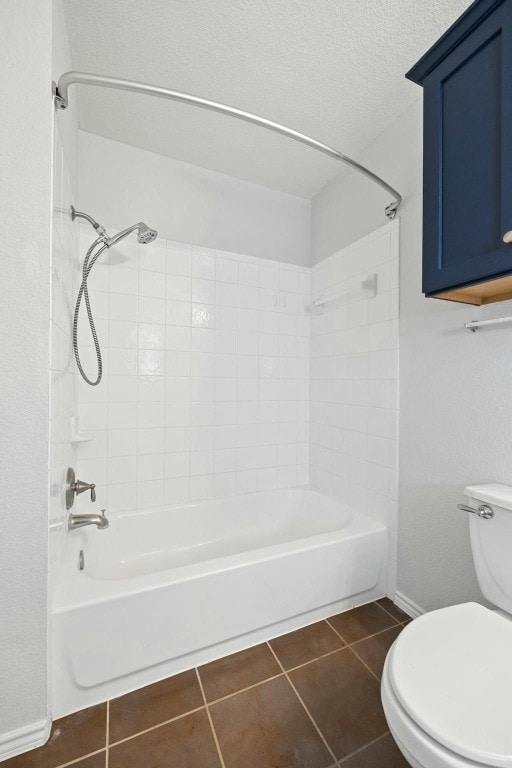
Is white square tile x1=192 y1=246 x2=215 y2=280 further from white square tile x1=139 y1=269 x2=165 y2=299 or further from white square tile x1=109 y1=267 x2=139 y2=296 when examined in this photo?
white square tile x1=109 y1=267 x2=139 y2=296

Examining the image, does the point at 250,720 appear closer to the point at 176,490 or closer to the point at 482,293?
the point at 176,490

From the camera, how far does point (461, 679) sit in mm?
780

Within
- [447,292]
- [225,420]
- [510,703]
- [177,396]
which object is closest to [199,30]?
[447,292]

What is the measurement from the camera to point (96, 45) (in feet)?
4.61

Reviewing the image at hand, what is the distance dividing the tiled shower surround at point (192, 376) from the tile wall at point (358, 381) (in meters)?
0.16

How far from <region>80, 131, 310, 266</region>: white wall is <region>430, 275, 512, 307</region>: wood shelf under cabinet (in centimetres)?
140

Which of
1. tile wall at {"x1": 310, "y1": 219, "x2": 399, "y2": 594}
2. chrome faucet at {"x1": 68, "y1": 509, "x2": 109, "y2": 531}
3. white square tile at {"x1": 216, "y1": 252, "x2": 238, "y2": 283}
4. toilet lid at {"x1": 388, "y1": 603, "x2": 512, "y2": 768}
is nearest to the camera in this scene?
toilet lid at {"x1": 388, "y1": 603, "x2": 512, "y2": 768}

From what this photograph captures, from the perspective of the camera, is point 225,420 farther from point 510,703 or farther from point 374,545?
point 510,703

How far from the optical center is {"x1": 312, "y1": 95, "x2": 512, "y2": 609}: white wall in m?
1.31

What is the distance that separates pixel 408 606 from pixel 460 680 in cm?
101

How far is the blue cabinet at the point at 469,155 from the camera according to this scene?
0.98m

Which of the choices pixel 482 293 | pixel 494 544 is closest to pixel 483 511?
pixel 494 544

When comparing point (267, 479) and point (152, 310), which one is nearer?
point (152, 310)

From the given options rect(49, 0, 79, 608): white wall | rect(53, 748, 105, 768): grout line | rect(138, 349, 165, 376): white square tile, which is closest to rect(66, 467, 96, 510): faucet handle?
rect(49, 0, 79, 608): white wall
